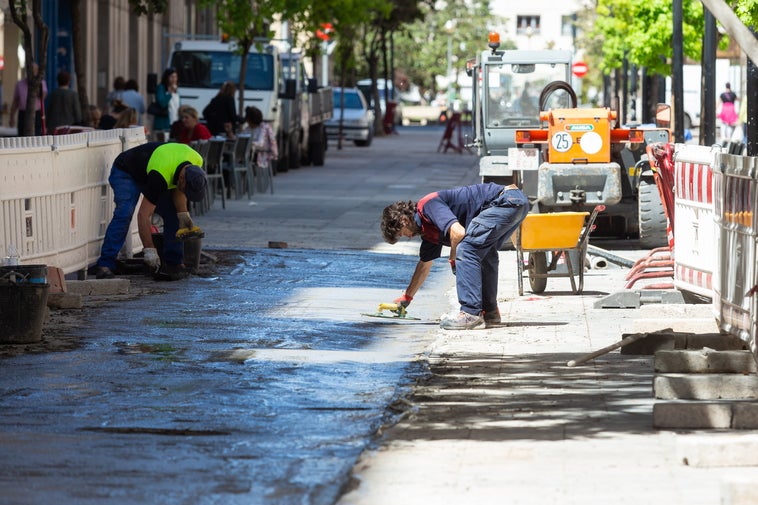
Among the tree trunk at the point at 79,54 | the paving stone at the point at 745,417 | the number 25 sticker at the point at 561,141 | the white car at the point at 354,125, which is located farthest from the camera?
the white car at the point at 354,125

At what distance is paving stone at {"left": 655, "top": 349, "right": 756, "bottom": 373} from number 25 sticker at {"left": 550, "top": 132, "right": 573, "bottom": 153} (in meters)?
9.79

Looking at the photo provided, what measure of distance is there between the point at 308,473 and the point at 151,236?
8828 millimetres

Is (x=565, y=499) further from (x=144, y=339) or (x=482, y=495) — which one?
(x=144, y=339)

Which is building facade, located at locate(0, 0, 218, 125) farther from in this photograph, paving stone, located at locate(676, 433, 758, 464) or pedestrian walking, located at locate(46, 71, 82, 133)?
paving stone, located at locate(676, 433, 758, 464)

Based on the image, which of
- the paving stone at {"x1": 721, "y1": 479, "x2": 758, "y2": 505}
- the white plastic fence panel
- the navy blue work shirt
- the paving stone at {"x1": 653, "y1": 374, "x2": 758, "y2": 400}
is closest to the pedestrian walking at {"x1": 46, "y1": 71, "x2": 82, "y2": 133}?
the navy blue work shirt

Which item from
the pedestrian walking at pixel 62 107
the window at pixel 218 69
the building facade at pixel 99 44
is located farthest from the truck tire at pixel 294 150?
the pedestrian walking at pixel 62 107

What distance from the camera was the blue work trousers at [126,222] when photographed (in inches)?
596

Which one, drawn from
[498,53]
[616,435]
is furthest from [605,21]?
[616,435]

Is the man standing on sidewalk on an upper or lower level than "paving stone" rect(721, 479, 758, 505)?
upper

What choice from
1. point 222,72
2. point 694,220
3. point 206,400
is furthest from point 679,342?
point 222,72

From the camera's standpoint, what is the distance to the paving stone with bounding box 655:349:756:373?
927 centimetres

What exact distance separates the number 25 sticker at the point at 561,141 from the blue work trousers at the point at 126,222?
17.9 feet

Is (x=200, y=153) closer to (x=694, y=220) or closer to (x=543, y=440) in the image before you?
(x=694, y=220)

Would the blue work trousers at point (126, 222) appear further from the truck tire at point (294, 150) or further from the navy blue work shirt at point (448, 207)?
the truck tire at point (294, 150)
